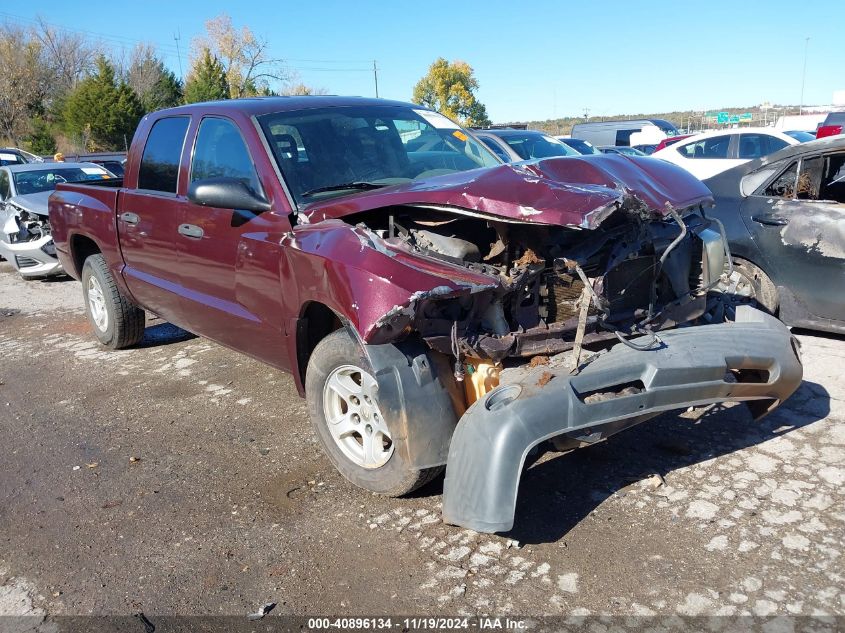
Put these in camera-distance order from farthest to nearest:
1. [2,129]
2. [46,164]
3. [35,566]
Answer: [2,129] → [46,164] → [35,566]

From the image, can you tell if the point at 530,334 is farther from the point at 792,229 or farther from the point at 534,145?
the point at 534,145

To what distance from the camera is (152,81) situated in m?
54.6

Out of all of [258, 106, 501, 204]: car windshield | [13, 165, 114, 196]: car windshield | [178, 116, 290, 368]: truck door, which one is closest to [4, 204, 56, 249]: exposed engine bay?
[13, 165, 114, 196]: car windshield

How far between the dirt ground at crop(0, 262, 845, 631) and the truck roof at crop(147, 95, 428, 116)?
1.90 meters

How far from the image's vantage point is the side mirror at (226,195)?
3639 mm

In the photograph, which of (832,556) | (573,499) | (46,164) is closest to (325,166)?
(573,499)

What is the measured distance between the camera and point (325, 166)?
3.93 metres

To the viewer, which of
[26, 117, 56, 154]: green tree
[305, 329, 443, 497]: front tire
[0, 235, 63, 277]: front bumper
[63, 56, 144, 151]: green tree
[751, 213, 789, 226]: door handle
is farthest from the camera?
[26, 117, 56, 154]: green tree

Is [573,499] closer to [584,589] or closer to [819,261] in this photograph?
[584,589]

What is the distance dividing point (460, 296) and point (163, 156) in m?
2.90

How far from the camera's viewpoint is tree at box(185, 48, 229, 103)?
52.1 meters

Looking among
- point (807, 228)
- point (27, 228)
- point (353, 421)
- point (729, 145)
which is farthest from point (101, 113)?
point (353, 421)

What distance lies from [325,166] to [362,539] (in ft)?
6.56

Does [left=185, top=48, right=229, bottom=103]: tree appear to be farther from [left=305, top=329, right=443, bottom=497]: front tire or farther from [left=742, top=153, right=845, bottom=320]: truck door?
[left=305, top=329, right=443, bottom=497]: front tire
